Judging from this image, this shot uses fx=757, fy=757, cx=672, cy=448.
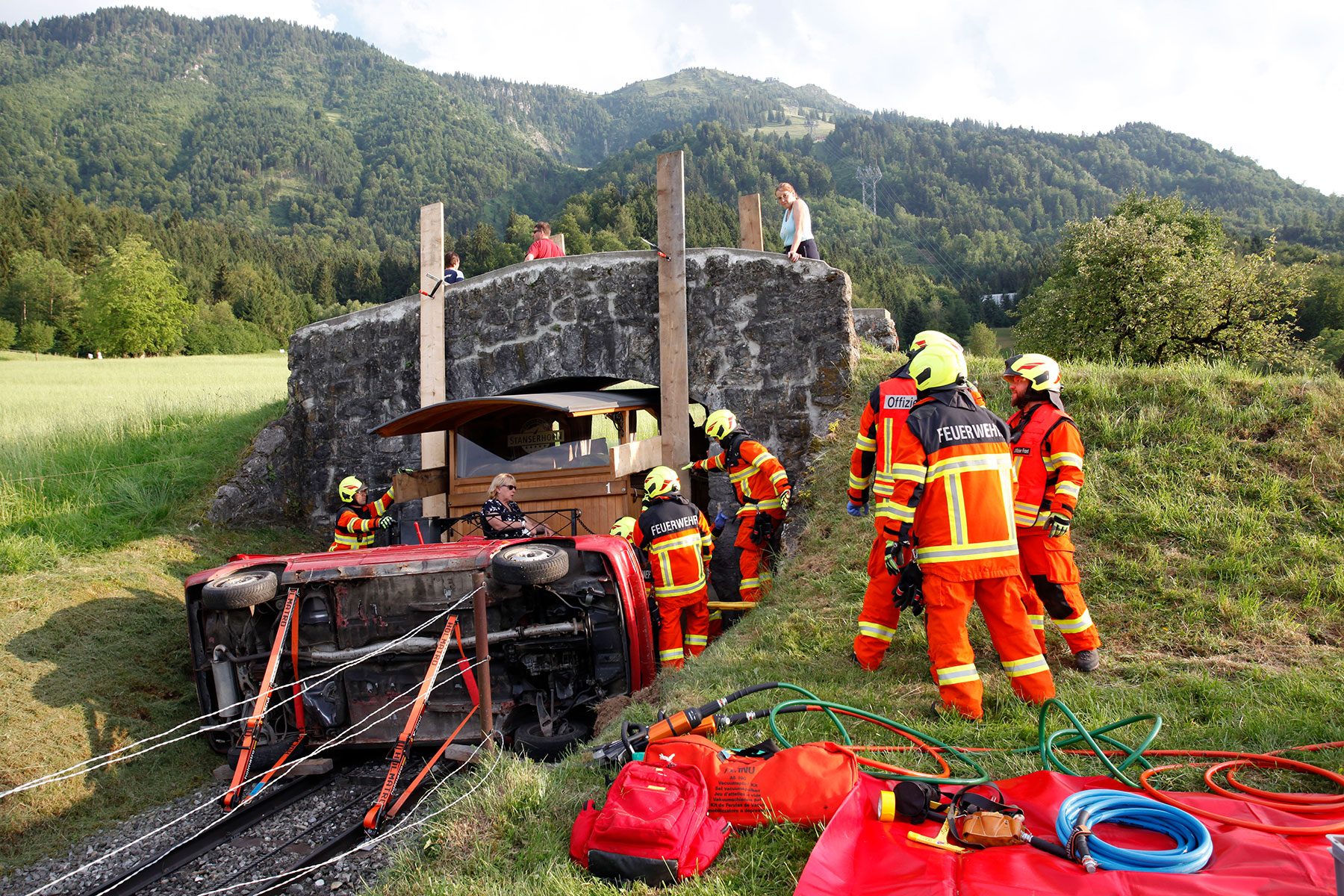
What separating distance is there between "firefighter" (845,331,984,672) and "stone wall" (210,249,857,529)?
3.18 metres

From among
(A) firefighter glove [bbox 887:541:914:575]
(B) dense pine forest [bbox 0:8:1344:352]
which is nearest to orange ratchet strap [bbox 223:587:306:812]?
(A) firefighter glove [bbox 887:541:914:575]

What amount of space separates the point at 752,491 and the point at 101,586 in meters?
6.27

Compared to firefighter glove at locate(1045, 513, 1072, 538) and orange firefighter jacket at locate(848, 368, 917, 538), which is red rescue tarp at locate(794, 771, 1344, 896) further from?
firefighter glove at locate(1045, 513, 1072, 538)

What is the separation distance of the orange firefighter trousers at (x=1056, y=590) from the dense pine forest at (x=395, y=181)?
27.6 metres

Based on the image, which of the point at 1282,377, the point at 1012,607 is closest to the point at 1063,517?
the point at 1012,607

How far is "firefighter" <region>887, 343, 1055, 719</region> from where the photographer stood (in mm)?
3844

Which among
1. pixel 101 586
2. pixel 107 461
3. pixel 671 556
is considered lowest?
pixel 101 586

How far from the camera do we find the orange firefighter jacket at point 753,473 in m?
6.99

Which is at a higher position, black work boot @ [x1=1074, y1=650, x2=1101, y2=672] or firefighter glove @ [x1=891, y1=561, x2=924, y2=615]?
firefighter glove @ [x1=891, y1=561, x2=924, y2=615]

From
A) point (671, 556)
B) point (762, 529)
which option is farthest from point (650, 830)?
point (762, 529)

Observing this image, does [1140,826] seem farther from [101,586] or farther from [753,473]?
[101,586]

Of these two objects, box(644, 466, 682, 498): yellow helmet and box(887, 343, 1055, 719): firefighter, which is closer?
box(887, 343, 1055, 719): firefighter

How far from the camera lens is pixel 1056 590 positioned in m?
4.43

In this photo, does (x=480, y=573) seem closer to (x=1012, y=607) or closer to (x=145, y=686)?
(x=1012, y=607)
